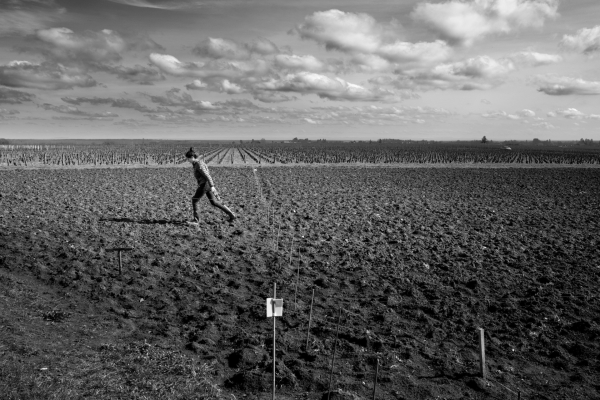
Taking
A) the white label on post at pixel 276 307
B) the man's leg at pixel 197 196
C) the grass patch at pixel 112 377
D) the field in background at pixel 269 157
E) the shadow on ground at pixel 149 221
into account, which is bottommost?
the grass patch at pixel 112 377

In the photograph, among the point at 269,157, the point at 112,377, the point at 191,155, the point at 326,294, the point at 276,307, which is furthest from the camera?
the point at 269,157

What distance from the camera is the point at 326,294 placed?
7.98 meters

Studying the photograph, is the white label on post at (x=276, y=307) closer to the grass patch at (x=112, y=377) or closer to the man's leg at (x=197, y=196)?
the grass patch at (x=112, y=377)

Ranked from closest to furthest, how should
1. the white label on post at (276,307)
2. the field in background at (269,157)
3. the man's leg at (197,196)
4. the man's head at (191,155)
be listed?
the white label on post at (276,307) < the man's head at (191,155) < the man's leg at (197,196) < the field in background at (269,157)

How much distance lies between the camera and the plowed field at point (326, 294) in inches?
214

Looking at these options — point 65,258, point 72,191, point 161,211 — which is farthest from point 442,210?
point 72,191

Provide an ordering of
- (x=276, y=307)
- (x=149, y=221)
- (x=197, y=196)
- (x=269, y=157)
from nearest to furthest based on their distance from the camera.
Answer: (x=276, y=307) → (x=197, y=196) → (x=149, y=221) → (x=269, y=157)

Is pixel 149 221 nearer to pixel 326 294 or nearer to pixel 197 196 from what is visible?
pixel 197 196

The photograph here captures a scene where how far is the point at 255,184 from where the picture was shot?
82.8 ft

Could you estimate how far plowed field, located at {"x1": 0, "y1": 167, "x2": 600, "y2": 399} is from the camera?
5441 millimetres

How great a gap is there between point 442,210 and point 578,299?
30.6 feet

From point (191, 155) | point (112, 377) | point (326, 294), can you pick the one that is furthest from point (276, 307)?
point (191, 155)

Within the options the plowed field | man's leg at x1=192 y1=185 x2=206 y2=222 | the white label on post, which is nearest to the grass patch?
the plowed field

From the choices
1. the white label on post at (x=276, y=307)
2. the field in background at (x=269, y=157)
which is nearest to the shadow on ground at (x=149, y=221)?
the white label on post at (x=276, y=307)
